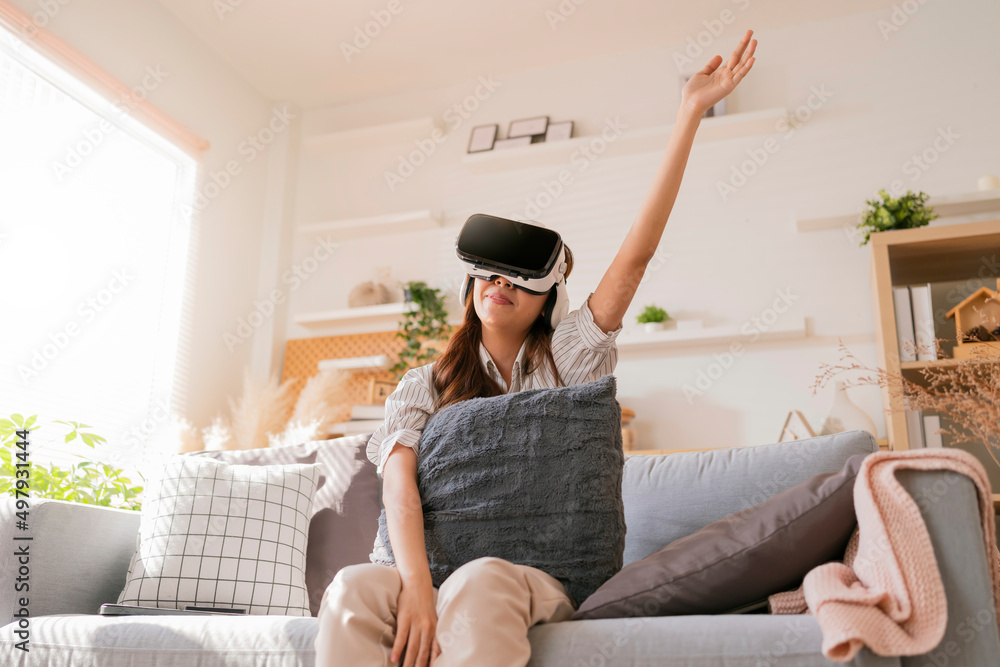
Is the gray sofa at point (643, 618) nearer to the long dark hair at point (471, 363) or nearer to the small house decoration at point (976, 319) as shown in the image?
the long dark hair at point (471, 363)

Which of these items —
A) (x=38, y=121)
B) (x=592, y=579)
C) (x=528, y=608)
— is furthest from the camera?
(x=38, y=121)

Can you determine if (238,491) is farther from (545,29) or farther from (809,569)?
(545,29)

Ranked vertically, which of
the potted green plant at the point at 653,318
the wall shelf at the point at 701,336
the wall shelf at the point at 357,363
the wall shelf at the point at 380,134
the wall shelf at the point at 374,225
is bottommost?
the wall shelf at the point at 357,363

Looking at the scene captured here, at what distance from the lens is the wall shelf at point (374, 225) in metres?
3.76

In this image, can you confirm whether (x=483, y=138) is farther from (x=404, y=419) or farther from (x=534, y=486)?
(x=534, y=486)

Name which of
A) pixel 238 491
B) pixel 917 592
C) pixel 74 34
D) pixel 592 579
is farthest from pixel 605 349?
pixel 74 34

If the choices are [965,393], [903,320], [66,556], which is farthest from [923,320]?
[66,556]

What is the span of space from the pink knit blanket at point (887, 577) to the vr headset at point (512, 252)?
0.70 metres

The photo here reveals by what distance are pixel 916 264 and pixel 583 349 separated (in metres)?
2.07

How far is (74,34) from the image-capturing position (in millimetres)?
3037

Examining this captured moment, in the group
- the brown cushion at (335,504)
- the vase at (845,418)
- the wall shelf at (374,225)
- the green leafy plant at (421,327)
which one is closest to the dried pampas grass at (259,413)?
the green leafy plant at (421,327)

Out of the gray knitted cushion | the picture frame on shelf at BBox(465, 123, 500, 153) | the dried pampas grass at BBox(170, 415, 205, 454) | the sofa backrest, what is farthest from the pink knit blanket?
the picture frame on shelf at BBox(465, 123, 500, 153)

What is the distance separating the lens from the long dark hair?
1490mm

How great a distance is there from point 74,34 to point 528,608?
9.98 feet
